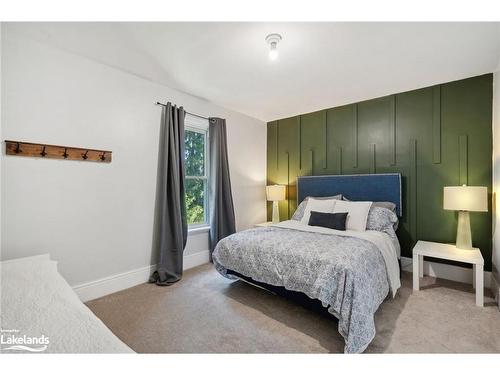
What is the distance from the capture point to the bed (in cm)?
163

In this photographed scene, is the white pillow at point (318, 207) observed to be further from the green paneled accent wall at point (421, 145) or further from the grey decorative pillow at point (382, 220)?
the green paneled accent wall at point (421, 145)

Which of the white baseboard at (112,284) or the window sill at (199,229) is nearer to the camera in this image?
the white baseboard at (112,284)

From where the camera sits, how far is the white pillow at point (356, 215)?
2799 mm

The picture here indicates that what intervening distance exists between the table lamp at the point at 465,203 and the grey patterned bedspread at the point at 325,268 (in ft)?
3.53

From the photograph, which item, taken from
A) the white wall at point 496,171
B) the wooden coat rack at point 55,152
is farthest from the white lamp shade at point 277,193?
the white wall at point 496,171

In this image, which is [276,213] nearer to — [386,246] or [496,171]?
[386,246]

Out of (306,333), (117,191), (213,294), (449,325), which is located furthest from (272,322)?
(117,191)

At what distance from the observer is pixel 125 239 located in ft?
8.75

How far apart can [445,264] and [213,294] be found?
2.77m

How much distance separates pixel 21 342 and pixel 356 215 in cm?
292

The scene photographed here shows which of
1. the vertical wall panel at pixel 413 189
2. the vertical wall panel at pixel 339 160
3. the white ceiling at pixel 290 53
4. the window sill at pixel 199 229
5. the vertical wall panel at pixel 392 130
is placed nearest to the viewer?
the white ceiling at pixel 290 53

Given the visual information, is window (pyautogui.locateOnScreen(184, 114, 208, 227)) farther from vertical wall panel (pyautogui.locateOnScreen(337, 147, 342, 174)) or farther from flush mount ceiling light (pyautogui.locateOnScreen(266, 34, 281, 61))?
vertical wall panel (pyautogui.locateOnScreen(337, 147, 342, 174))
